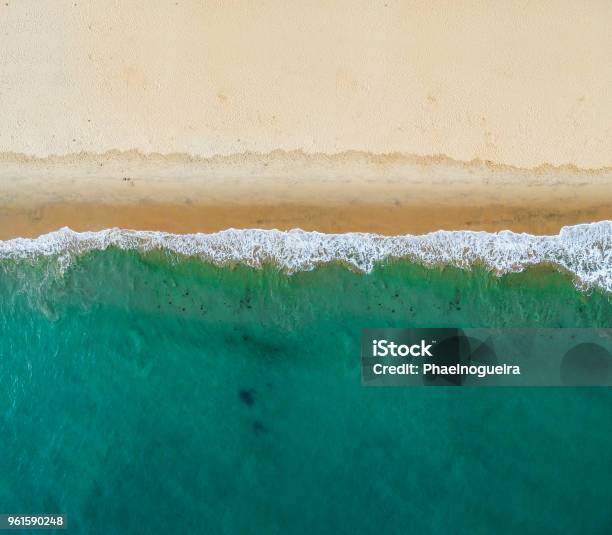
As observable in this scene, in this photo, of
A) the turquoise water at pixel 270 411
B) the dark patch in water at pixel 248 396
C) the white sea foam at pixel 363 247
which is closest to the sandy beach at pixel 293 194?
the white sea foam at pixel 363 247

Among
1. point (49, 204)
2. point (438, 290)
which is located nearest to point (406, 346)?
point (438, 290)

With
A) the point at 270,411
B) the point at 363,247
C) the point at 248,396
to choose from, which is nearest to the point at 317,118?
the point at 363,247

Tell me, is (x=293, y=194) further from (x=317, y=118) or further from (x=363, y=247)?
(x=363, y=247)

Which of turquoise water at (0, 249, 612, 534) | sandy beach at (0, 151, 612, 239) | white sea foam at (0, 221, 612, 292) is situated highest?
sandy beach at (0, 151, 612, 239)

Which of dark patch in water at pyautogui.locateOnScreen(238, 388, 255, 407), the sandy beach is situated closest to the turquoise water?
dark patch in water at pyautogui.locateOnScreen(238, 388, 255, 407)

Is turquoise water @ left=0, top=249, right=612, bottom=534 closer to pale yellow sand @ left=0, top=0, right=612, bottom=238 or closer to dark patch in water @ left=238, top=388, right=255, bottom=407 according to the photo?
dark patch in water @ left=238, top=388, right=255, bottom=407

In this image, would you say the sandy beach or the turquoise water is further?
the sandy beach
